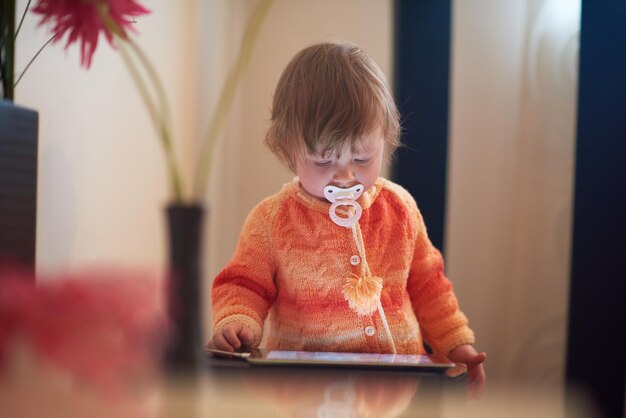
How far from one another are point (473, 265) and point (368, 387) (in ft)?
2.22

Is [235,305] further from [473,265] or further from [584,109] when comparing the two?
[584,109]

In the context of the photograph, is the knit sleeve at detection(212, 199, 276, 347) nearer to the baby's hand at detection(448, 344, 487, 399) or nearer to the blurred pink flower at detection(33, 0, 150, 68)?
the baby's hand at detection(448, 344, 487, 399)

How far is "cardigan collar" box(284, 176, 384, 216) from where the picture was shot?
32.2 inches

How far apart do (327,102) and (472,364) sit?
33 cm

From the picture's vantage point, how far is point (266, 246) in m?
0.83

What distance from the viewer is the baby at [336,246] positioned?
75 centimetres

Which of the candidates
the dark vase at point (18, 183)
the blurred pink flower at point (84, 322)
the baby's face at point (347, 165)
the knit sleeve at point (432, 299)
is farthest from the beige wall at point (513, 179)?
the blurred pink flower at point (84, 322)

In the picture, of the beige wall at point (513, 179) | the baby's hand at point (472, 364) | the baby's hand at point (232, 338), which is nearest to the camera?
the baby's hand at point (472, 364)

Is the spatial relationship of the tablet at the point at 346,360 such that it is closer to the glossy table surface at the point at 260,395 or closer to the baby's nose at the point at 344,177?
the glossy table surface at the point at 260,395

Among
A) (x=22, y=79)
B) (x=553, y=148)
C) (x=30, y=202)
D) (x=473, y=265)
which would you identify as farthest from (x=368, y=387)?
(x=553, y=148)

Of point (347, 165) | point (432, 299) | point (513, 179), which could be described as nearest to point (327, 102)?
point (347, 165)

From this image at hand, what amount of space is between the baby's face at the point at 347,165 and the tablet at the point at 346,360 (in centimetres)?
20

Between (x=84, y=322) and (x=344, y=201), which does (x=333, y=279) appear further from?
(x=84, y=322)

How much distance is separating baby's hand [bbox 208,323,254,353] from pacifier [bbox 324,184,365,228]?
0.53ft
